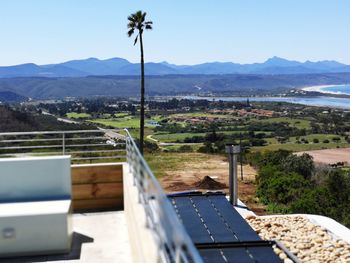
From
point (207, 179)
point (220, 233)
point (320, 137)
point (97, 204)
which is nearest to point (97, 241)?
point (97, 204)

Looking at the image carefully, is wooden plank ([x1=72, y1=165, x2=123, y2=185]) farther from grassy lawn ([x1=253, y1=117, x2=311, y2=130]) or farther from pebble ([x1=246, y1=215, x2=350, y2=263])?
grassy lawn ([x1=253, y1=117, x2=311, y2=130])

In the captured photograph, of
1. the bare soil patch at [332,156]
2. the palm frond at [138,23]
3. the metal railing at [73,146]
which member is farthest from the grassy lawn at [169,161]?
the bare soil patch at [332,156]

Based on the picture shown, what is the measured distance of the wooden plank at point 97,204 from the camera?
19.6ft

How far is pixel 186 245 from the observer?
1571mm

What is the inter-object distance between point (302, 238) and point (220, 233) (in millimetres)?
1904

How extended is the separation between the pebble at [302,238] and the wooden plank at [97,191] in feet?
8.14

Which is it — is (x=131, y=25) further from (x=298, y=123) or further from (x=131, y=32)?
(x=298, y=123)

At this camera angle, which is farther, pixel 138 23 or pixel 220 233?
pixel 138 23

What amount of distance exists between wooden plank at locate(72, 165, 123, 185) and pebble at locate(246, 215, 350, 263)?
8.48 ft

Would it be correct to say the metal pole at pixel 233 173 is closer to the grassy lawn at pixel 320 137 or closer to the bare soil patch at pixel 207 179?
the bare soil patch at pixel 207 179

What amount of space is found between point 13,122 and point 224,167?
74.0 ft

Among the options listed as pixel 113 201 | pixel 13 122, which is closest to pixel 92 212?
pixel 113 201

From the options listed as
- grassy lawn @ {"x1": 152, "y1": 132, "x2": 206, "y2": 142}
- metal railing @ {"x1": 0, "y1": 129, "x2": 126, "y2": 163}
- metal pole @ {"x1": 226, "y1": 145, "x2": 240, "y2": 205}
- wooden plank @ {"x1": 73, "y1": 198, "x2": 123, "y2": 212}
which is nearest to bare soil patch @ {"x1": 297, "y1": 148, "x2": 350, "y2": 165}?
grassy lawn @ {"x1": 152, "y1": 132, "x2": 206, "y2": 142}

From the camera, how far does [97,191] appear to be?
6004 mm
